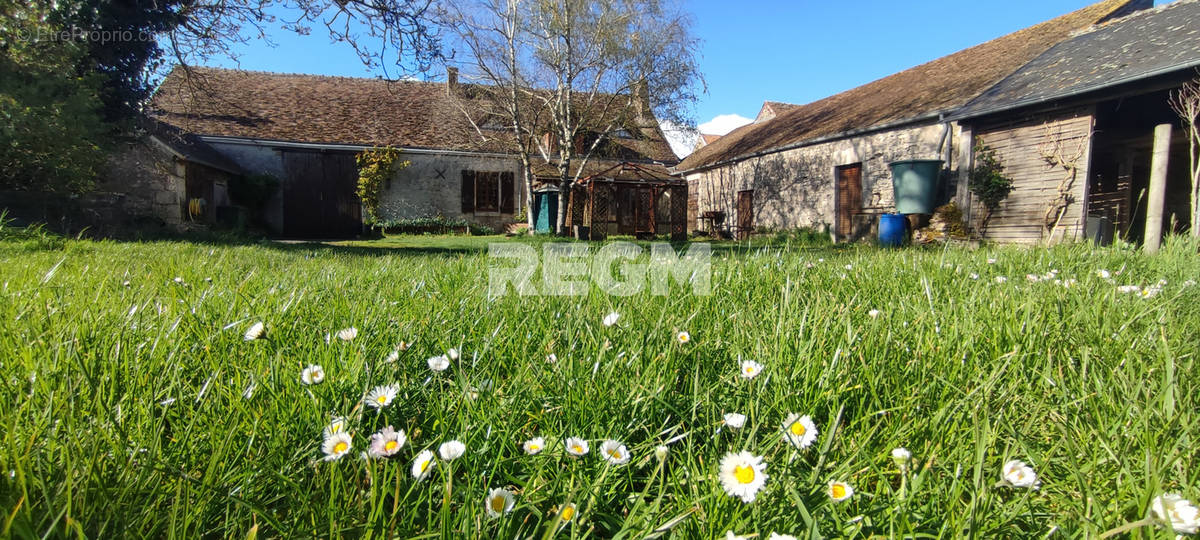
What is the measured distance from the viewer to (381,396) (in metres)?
0.89

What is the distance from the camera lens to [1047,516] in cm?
68

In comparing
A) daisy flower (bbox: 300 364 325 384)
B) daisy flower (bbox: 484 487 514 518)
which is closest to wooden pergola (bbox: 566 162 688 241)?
daisy flower (bbox: 300 364 325 384)

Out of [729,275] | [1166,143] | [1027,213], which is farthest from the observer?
[1027,213]

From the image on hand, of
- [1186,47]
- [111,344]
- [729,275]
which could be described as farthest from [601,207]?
[111,344]

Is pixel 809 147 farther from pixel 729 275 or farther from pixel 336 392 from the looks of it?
pixel 336 392

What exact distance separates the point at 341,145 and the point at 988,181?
18621 millimetres

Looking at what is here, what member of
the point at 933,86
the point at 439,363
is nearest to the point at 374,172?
the point at 933,86

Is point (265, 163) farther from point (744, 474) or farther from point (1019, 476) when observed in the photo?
point (1019, 476)

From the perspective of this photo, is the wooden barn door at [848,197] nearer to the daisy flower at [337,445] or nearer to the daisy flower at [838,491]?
the daisy flower at [838,491]

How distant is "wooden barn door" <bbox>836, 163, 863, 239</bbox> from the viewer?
542 inches

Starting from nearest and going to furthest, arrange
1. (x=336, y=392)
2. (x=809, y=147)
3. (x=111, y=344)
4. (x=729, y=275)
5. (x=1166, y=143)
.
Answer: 1. (x=336, y=392)
2. (x=111, y=344)
3. (x=729, y=275)
4. (x=1166, y=143)
5. (x=809, y=147)

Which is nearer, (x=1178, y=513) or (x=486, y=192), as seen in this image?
(x=1178, y=513)

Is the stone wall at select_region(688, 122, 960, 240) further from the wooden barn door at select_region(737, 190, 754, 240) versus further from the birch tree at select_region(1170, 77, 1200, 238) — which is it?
the birch tree at select_region(1170, 77, 1200, 238)

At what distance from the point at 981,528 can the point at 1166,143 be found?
7.22m
